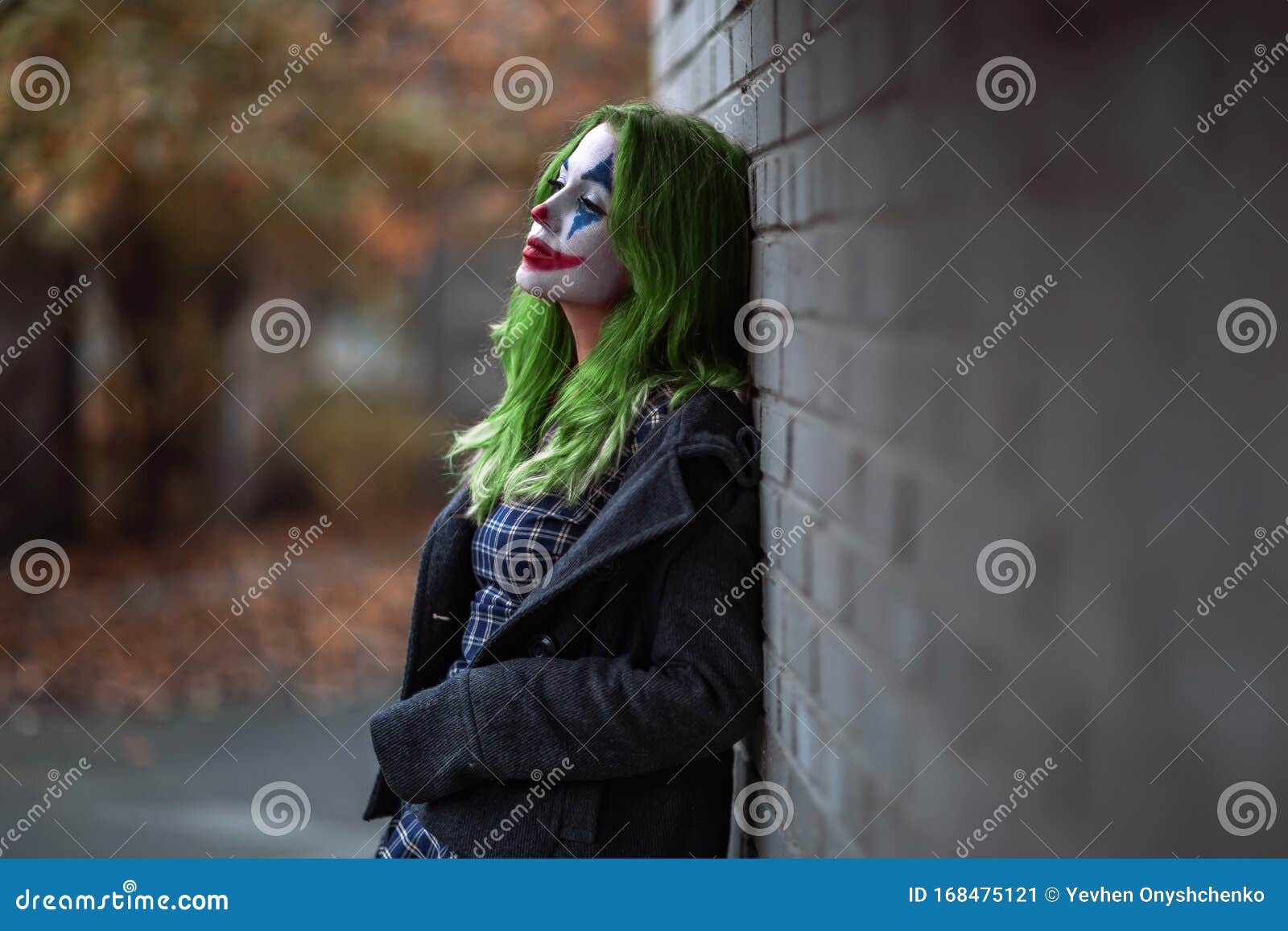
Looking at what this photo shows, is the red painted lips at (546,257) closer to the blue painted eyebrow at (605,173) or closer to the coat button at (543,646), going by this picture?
the blue painted eyebrow at (605,173)

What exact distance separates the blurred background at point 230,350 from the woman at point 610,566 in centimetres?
363

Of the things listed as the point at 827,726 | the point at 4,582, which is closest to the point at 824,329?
the point at 827,726

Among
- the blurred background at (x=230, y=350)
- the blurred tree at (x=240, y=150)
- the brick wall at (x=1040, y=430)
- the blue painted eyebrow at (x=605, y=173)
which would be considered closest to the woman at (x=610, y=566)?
the blue painted eyebrow at (x=605, y=173)

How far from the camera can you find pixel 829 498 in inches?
71.1

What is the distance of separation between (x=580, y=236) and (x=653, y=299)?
0.59ft

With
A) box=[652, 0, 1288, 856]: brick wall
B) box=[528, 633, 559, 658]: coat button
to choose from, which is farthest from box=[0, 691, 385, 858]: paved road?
box=[652, 0, 1288, 856]: brick wall

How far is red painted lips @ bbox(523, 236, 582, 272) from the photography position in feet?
7.32

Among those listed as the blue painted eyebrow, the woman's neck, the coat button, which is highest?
the blue painted eyebrow

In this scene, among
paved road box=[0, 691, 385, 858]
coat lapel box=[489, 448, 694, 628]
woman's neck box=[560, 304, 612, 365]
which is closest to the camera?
coat lapel box=[489, 448, 694, 628]

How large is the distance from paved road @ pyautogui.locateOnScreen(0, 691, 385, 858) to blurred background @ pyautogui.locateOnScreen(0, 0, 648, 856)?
0.07 feet

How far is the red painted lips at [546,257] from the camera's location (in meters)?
2.23

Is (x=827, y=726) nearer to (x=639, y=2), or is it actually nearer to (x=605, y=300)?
(x=605, y=300)

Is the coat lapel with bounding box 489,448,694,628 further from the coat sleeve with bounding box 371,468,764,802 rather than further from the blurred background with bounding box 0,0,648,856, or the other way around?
the blurred background with bounding box 0,0,648,856

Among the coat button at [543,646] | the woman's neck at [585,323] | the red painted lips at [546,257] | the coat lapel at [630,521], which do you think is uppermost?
the red painted lips at [546,257]
